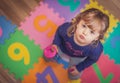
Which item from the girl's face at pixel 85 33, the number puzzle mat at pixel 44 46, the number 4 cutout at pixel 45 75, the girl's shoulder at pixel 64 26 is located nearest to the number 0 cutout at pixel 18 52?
the number puzzle mat at pixel 44 46

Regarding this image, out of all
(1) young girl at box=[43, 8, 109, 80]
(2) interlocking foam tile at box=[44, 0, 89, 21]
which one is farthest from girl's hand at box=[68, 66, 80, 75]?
(2) interlocking foam tile at box=[44, 0, 89, 21]

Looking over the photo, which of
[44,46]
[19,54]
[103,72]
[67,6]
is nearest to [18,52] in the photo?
[19,54]

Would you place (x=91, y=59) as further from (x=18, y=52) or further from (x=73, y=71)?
(x=18, y=52)

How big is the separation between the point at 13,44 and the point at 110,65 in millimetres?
632

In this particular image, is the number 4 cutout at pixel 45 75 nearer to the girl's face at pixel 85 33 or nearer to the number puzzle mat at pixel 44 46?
the number puzzle mat at pixel 44 46

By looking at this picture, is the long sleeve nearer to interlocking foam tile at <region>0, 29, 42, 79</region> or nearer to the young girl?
the young girl

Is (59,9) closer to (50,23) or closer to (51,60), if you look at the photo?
(50,23)

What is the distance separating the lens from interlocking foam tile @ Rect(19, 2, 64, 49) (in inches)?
66.7

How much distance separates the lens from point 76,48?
1.58 meters

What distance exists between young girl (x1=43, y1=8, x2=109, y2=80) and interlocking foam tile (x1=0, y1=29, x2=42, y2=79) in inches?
6.1

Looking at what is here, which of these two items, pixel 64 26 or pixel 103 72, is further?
pixel 103 72

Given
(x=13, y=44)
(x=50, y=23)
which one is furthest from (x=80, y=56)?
(x=13, y=44)

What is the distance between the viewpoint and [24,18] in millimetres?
1711

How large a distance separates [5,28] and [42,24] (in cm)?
23
